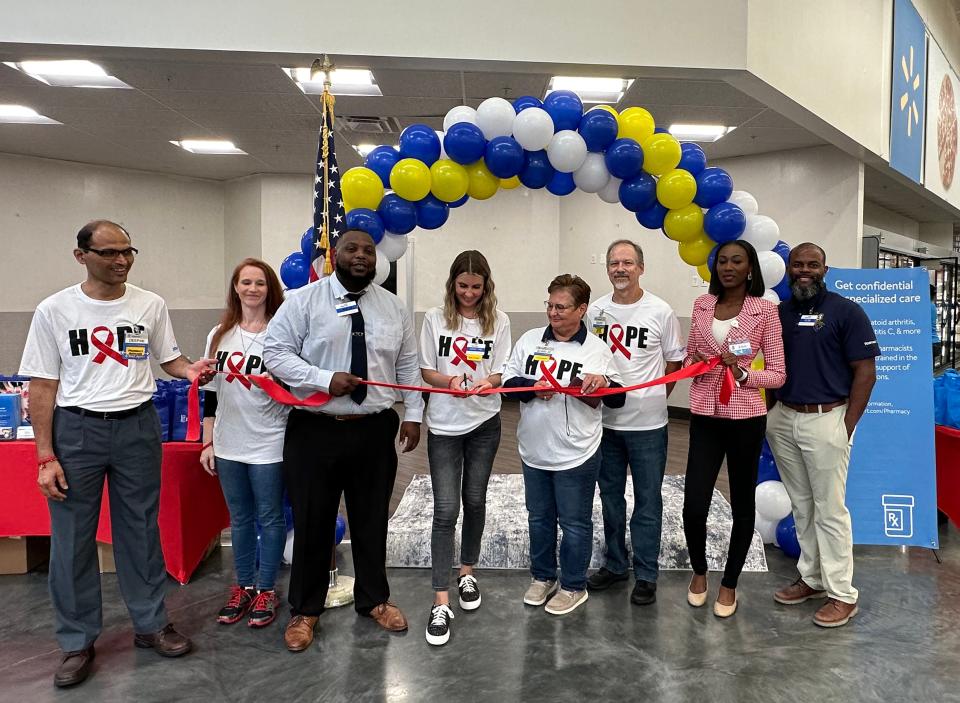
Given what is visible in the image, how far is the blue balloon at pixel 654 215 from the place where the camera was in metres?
3.46

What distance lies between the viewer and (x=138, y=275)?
9398 millimetres

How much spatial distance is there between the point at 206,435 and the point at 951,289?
14.5m

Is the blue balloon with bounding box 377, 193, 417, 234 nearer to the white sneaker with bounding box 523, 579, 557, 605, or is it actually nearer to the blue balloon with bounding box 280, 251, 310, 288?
the blue balloon with bounding box 280, 251, 310, 288

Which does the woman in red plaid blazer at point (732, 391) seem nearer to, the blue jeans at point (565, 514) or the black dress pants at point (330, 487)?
the blue jeans at point (565, 514)

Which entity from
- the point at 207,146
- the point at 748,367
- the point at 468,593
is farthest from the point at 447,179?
the point at 207,146

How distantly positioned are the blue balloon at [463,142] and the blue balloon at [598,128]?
0.56 m

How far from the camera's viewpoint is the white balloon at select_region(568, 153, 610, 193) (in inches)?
132

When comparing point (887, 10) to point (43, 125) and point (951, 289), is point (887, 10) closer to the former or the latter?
point (951, 289)

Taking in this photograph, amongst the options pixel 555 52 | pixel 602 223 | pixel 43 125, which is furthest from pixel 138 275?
pixel 555 52

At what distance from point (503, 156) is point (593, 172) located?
522mm

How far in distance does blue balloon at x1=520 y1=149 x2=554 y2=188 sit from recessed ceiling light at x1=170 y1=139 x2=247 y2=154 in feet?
18.0

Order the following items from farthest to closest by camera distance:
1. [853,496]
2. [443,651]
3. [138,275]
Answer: [138,275], [853,496], [443,651]

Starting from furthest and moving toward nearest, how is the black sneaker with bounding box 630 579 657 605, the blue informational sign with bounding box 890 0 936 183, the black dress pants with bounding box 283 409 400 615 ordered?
1. the blue informational sign with bounding box 890 0 936 183
2. the black sneaker with bounding box 630 579 657 605
3. the black dress pants with bounding box 283 409 400 615

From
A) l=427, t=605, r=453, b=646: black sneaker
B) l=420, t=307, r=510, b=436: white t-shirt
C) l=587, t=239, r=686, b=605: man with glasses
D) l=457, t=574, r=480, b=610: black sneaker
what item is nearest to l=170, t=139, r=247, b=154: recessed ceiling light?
l=420, t=307, r=510, b=436: white t-shirt
